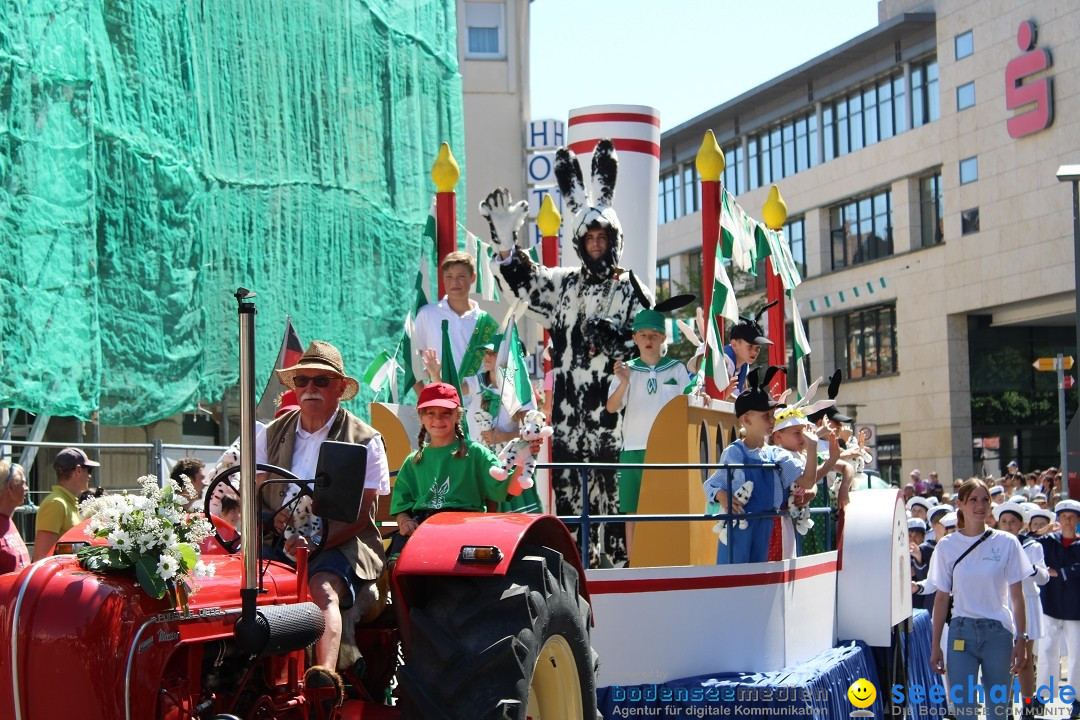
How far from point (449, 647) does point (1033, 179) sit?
3548cm

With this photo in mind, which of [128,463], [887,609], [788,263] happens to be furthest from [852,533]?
[128,463]

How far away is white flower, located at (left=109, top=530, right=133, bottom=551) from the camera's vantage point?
13.2 feet

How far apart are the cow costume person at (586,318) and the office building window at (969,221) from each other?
32396 millimetres

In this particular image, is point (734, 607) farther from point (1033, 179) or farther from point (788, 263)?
point (1033, 179)

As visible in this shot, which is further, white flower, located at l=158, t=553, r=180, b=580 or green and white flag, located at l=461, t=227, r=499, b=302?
green and white flag, located at l=461, t=227, r=499, b=302

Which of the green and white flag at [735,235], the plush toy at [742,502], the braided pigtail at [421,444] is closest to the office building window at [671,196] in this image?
the green and white flag at [735,235]

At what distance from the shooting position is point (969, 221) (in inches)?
1572

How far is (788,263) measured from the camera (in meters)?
11.8

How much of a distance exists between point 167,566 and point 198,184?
12.6m

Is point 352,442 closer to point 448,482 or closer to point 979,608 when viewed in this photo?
point 448,482

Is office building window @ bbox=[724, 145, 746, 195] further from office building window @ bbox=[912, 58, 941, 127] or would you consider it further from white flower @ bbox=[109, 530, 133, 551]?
white flower @ bbox=[109, 530, 133, 551]

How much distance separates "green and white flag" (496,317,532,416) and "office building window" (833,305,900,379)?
3514 centimetres

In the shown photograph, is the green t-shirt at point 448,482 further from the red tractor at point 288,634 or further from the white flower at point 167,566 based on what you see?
the white flower at point 167,566

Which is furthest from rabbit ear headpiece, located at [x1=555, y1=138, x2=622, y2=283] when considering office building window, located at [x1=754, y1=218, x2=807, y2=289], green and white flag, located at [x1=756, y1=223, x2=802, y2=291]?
office building window, located at [x1=754, y1=218, x2=807, y2=289]
